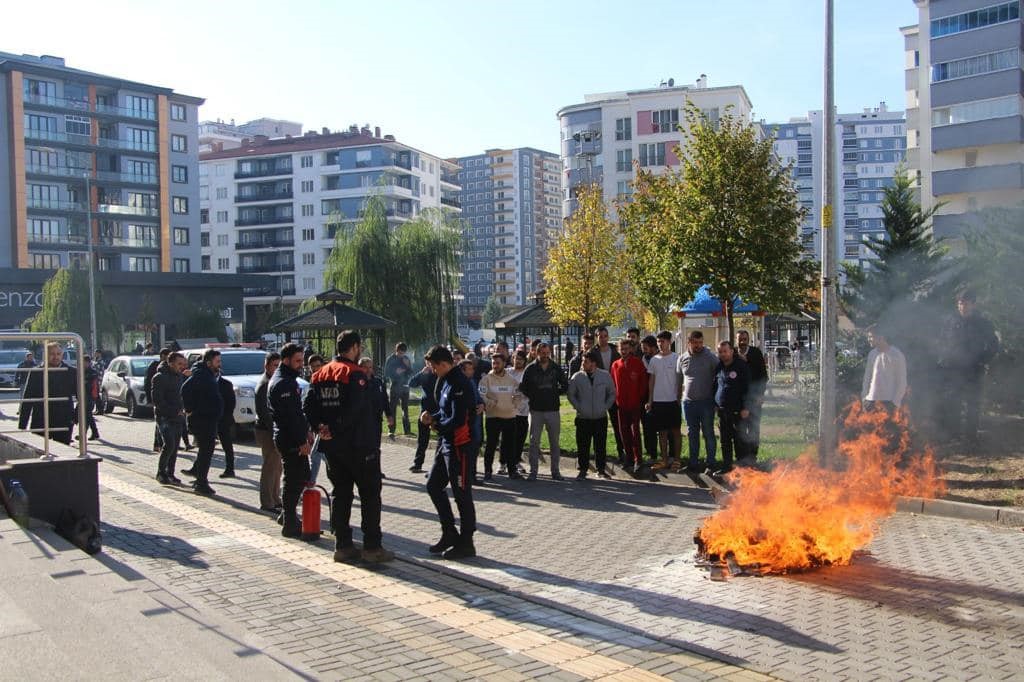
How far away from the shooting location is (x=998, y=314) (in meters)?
13.8

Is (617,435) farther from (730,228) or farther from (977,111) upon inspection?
(977,111)

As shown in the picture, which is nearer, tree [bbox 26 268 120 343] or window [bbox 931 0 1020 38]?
window [bbox 931 0 1020 38]

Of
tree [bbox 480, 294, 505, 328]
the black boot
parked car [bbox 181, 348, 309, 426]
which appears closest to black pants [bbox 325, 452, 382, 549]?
the black boot

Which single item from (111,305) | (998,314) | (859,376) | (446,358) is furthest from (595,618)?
(111,305)

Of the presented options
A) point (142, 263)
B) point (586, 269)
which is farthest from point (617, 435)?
point (142, 263)

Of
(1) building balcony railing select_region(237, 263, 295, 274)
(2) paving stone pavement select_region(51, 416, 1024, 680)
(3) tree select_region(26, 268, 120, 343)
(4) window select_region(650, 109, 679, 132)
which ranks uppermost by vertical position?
(4) window select_region(650, 109, 679, 132)

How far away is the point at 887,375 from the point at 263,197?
3879 inches

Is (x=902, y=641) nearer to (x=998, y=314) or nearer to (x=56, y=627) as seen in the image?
(x=56, y=627)

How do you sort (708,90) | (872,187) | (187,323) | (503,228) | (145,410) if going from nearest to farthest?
1. (145,410)
2. (187,323)
3. (708,90)
4. (872,187)
5. (503,228)

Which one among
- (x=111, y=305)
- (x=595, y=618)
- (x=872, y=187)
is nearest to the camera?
(x=595, y=618)

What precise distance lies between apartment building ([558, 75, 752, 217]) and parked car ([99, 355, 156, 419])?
55267mm

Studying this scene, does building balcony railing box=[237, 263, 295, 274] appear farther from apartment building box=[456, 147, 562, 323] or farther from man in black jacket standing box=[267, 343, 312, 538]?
man in black jacket standing box=[267, 343, 312, 538]

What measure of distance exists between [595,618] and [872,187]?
158 meters

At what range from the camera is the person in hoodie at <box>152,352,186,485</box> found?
503 inches
